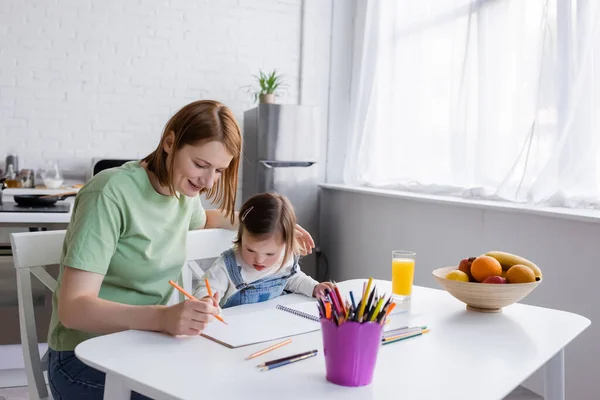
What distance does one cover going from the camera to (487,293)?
1.33 m

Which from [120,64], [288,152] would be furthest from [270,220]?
[120,64]

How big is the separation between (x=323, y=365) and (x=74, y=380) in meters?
0.60

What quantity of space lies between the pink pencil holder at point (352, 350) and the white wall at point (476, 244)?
1.55 meters

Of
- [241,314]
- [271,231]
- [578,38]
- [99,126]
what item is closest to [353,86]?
[99,126]

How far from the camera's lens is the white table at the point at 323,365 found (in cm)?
88

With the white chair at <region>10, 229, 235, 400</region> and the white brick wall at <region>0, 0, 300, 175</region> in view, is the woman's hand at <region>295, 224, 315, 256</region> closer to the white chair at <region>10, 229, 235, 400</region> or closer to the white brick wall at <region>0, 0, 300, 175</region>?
the white chair at <region>10, 229, 235, 400</region>

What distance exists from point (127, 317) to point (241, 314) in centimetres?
28

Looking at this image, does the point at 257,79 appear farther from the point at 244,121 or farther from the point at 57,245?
the point at 57,245

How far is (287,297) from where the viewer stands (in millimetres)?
1545

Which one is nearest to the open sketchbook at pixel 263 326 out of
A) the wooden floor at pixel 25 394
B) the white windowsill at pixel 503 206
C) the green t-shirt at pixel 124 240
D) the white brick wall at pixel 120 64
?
the green t-shirt at pixel 124 240

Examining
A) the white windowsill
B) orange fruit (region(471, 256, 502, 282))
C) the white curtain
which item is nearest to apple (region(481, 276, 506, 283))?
orange fruit (region(471, 256, 502, 282))

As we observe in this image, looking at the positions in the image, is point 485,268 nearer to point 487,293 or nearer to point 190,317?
point 487,293

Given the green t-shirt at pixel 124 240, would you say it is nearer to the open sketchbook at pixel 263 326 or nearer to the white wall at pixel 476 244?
the open sketchbook at pixel 263 326

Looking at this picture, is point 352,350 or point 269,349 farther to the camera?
point 269,349
